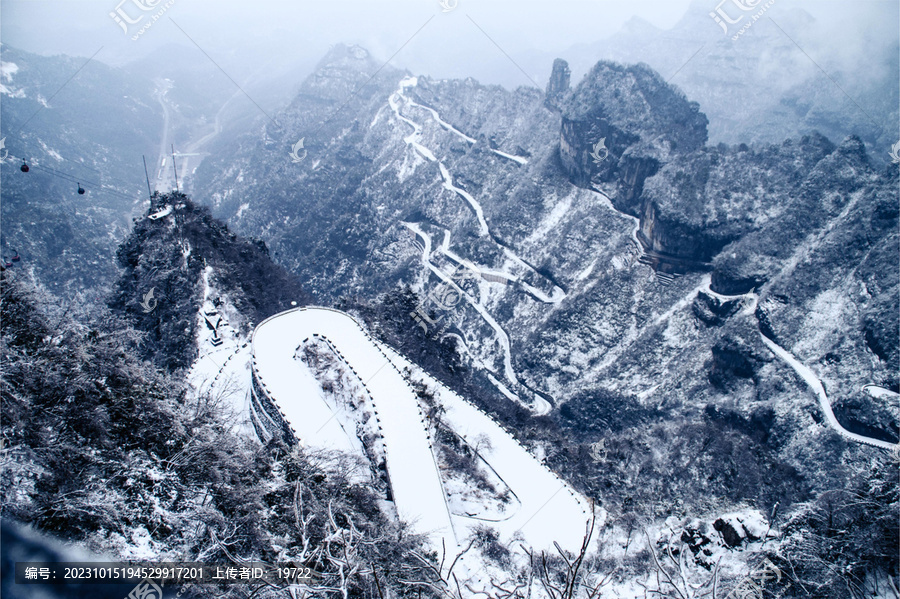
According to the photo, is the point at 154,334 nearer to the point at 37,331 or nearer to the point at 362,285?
the point at 37,331

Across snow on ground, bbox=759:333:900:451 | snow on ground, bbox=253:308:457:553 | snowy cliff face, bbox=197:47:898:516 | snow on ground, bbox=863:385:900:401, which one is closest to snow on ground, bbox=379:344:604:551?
snow on ground, bbox=253:308:457:553

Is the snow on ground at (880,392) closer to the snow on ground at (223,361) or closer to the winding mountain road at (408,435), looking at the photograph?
the winding mountain road at (408,435)

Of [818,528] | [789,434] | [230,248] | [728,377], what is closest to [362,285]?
[230,248]

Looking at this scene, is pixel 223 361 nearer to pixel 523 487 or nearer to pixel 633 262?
pixel 523 487

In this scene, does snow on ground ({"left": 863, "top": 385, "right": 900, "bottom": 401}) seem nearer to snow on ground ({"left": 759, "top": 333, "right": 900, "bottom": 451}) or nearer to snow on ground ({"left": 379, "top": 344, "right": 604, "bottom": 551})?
snow on ground ({"left": 759, "top": 333, "right": 900, "bottom": 451})

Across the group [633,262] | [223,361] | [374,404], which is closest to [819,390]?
[633,262]

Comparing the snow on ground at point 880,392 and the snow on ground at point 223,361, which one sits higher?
the snow on ground at point 880,392

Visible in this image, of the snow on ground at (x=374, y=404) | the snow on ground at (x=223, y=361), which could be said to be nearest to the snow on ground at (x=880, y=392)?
the snow on ground at (x=374, y=404)

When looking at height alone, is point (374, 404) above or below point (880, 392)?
below
